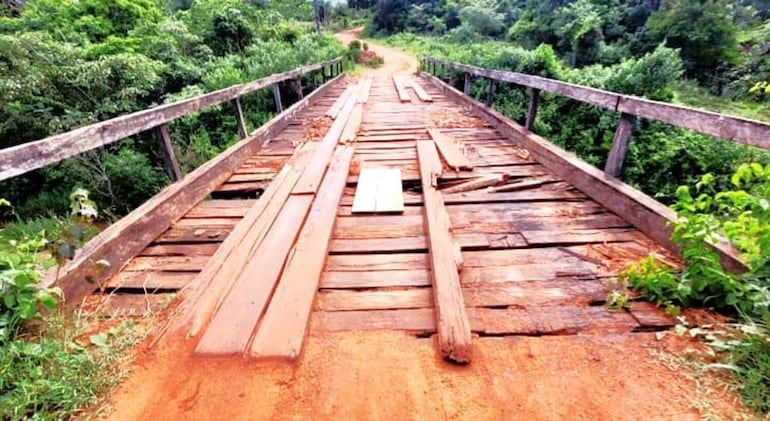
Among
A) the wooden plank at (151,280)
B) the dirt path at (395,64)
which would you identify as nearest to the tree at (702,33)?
the dirt path at (395,64)

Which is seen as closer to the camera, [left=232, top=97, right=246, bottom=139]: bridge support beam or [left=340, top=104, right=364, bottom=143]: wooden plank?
[left=232, top=97, right=246, bottom=139]: bridge support beam

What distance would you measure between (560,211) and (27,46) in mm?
9698

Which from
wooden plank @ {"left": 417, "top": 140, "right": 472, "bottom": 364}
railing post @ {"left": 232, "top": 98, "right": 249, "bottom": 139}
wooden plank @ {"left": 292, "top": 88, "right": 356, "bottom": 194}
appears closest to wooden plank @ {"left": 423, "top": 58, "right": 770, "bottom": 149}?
wooden plank @ {"left": 417, "top": 140, "right": 472, "bottom": 364}

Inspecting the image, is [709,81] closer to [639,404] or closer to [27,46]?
[639,404]

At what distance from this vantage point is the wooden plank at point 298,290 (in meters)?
1.63

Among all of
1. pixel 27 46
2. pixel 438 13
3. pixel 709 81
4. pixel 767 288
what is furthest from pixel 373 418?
pixel 438 13

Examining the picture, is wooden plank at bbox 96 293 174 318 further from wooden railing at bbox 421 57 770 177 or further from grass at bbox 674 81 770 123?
grass at bbox 674 81 770 123

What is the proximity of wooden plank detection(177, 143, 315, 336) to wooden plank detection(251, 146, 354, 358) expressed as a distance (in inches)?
11.9

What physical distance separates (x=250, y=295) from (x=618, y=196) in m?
2.84

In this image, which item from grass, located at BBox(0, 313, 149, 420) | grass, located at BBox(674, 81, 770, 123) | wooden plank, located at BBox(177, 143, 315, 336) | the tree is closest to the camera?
grass, located at BBox(0, 313, 149, 420)

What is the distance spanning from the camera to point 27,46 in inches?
261

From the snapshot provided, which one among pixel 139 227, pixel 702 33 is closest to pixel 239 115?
pixel 139 227

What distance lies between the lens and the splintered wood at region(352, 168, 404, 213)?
9.89 feet

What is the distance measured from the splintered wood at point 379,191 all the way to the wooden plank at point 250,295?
0.60 meters
